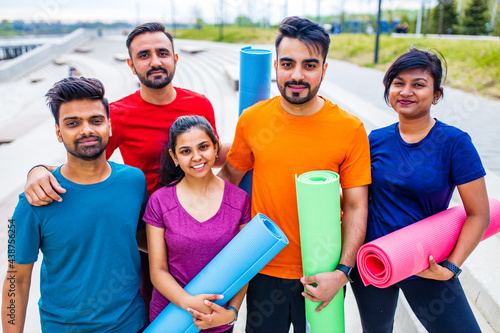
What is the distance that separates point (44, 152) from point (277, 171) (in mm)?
6547

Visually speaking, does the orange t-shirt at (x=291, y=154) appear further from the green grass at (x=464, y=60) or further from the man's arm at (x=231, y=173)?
the green grass at (x=464, y=60)

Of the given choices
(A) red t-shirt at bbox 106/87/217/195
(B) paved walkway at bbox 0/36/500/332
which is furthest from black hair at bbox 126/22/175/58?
(B) paved walkway at bbox 0/36/500/332

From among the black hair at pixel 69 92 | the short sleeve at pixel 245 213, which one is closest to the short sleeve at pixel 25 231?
the black hair at pixel 69 92

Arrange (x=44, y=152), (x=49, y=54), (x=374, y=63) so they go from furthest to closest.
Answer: (x=49, y=54) < (x=374, y=63) < (x=44, y=152)

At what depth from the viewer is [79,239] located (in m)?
1.63

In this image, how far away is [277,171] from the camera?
1.87m

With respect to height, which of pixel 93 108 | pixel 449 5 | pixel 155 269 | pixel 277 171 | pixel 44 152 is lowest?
pixel 44 152

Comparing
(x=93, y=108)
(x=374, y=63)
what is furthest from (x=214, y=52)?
(x=93, y=108)

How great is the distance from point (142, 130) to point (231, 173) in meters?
0.62

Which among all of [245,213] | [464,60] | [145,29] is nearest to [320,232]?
[245,213]

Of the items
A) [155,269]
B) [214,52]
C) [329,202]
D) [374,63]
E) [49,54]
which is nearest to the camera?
[329,202]

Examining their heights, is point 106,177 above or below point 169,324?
above

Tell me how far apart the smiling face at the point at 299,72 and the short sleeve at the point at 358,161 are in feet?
1.00

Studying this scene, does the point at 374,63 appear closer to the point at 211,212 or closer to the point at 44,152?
the point at 44,152
